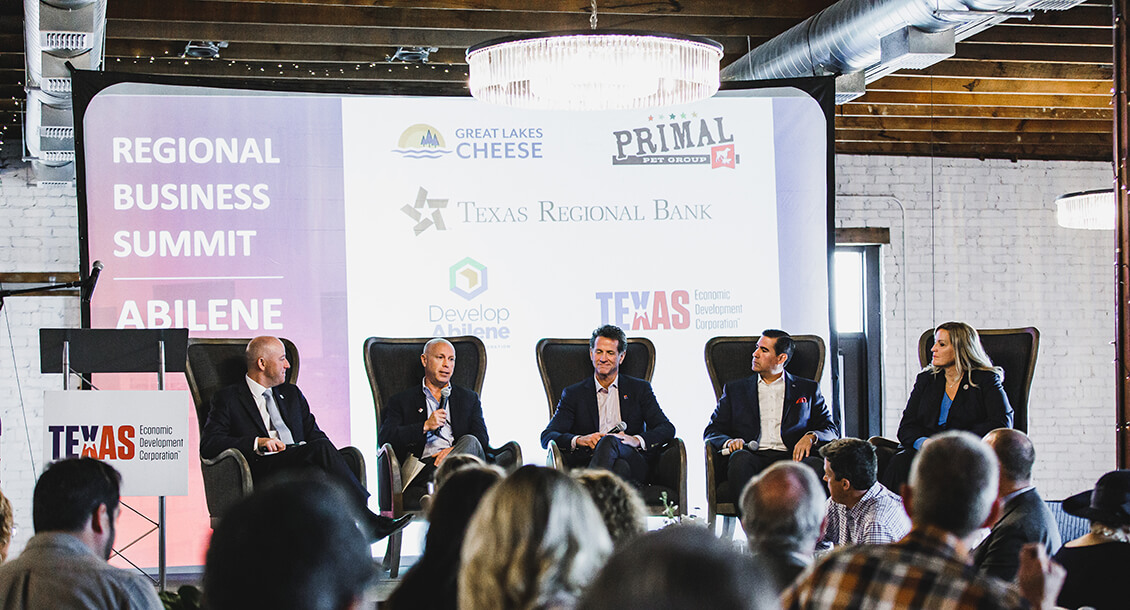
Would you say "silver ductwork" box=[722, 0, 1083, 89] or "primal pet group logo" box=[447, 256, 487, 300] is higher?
"silver ductwork" box=[722, 0, 1083, 89]

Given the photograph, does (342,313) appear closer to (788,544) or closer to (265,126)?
(265,126)

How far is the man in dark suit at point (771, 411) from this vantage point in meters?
5.57

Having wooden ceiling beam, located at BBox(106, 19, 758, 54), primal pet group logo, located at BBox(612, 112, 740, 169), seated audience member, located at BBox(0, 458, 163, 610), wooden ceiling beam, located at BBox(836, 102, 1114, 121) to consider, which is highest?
wooden ceiling beam, located at BBox(106, 19, 758, 54)

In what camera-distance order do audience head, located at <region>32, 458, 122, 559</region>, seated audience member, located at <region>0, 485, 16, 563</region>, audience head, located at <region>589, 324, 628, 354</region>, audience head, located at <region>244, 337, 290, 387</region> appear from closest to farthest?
1. audience head, located at <region>32, 458, 122, 559</region>
2. seated audience member, located at <region>0, 485, 16, 563</region>
3. audience head, located at <region>244, 337, 290, 387</region>
4. audience head, located at <region>589, 324, 628, 354</region>

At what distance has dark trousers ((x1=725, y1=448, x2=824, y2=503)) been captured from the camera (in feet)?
17.7


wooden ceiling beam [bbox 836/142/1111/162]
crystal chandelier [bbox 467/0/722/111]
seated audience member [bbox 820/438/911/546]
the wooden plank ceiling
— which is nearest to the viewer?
seated audience member [bbox 820/438/911/546]

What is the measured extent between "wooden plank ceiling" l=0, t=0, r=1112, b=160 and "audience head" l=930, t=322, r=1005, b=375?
1823 millimetres

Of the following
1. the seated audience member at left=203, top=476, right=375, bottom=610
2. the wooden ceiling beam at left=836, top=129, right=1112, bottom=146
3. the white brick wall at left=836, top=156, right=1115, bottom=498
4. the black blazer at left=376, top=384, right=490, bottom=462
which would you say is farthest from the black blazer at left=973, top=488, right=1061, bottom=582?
the white brick wall at left=836, top=156, right=1115, bottom=498

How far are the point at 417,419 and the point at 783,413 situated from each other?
65.5 inches

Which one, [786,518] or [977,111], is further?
[977,111]

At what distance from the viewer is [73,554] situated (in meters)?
2.25

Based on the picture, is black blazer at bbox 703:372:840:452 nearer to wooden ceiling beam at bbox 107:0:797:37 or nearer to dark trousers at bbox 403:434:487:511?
dark trousers at bbox 403:434:487:511

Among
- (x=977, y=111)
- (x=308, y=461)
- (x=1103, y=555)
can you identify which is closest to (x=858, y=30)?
(x=308, y=461)

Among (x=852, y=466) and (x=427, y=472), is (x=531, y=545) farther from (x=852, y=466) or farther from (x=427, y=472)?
(x=427, y=472)
